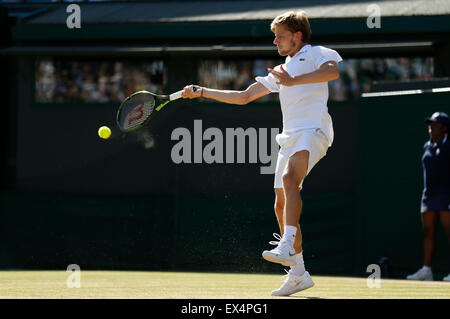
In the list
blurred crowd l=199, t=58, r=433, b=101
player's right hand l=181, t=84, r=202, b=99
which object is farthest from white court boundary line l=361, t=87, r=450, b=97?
player's right hand l=181, t=84, r=202, b=99

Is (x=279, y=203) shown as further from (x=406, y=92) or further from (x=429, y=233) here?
(x=406, y=92)

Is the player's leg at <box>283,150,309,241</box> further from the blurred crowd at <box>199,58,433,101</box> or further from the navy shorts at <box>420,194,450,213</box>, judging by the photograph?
the blurred crowd at <box>199,58,433,101</box>

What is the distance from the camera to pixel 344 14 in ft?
43.5

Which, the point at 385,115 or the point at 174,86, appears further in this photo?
the point at 174,86

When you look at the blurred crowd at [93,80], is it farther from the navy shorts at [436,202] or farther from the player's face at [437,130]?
the navy shorts at [436,202]

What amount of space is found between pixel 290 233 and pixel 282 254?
0.60ft

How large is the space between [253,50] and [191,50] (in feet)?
3.10

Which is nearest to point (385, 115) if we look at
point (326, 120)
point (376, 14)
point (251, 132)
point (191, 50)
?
point (251, 132)

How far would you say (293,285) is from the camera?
20.2ft

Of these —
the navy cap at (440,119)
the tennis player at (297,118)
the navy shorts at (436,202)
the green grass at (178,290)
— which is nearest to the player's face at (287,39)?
the tennis player at (297,118)

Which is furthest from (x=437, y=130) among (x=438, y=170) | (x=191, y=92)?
(x=191, y=92)

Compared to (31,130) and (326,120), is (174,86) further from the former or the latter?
(326,120)
